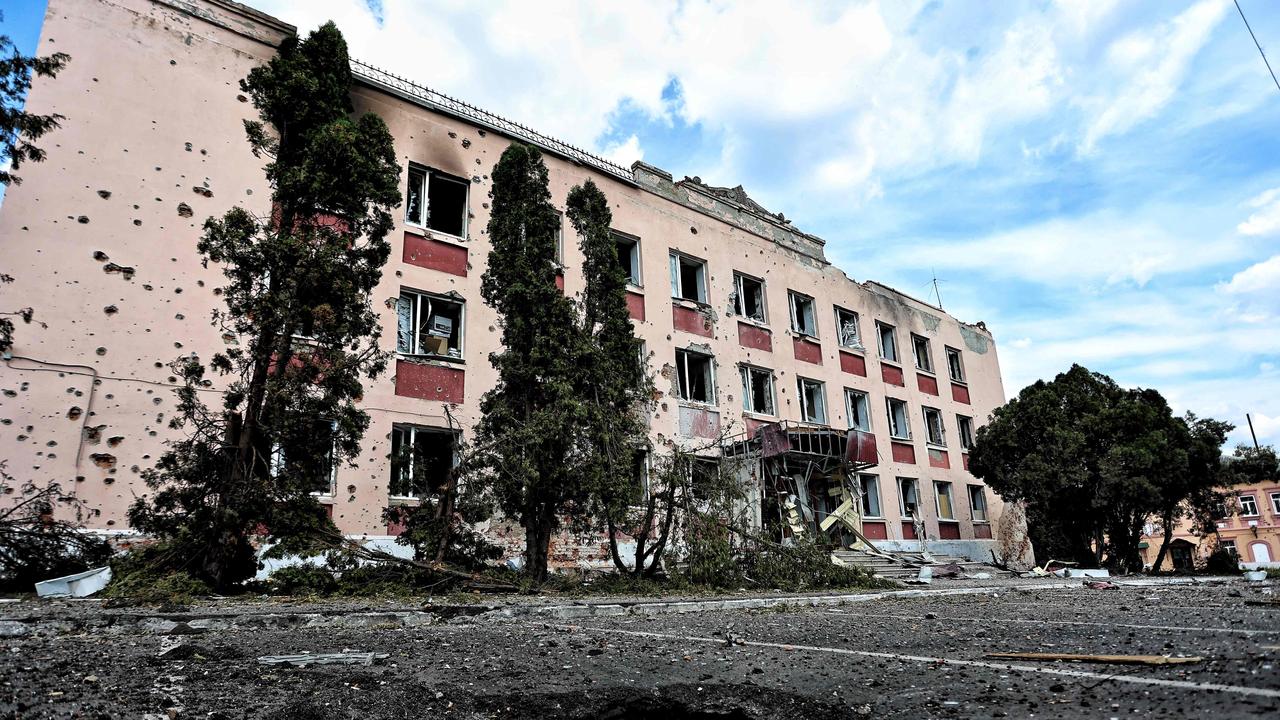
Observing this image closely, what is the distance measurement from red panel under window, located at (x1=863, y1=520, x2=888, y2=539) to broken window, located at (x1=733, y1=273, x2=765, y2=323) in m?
6.72

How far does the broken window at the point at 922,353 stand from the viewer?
25.1 meters

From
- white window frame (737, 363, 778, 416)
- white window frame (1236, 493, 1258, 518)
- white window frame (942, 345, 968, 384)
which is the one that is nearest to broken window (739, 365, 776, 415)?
white window frame (737, 363, 778, 416)

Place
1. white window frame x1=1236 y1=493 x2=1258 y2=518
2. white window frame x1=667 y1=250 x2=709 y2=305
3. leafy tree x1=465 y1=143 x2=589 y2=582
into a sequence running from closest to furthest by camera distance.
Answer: leafy tree x1=465 y1=143 x2=589 y2=582
white window frame x1=667 y1=250 x2=709 y2=305
white window frame x1=1236 y1=493 x2=1258 y2=518

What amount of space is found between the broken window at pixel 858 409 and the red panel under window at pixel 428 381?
12665 millimetres

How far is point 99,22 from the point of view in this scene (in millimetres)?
11898

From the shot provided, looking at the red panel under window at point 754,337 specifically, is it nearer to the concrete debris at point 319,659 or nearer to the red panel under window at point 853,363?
the red panel under window at point 853,363

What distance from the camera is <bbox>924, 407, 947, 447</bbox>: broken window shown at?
23889mm

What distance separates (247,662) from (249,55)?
1305cm

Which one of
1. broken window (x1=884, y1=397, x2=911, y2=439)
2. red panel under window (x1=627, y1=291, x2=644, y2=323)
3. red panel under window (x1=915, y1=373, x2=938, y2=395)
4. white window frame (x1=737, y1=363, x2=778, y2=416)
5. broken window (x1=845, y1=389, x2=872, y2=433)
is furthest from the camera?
red panel under window (x1=915, y1=373, x2=938, y2=395)

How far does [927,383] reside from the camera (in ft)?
80.8

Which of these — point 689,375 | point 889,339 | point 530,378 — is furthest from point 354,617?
point 889,339

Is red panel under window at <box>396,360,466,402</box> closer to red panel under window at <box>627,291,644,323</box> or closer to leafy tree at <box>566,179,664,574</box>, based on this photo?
leafy tree at <box>566,179,664,574</box>

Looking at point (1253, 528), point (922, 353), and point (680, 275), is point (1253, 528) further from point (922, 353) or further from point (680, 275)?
point (680, 275)

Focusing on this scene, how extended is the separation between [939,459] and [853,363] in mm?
4780
